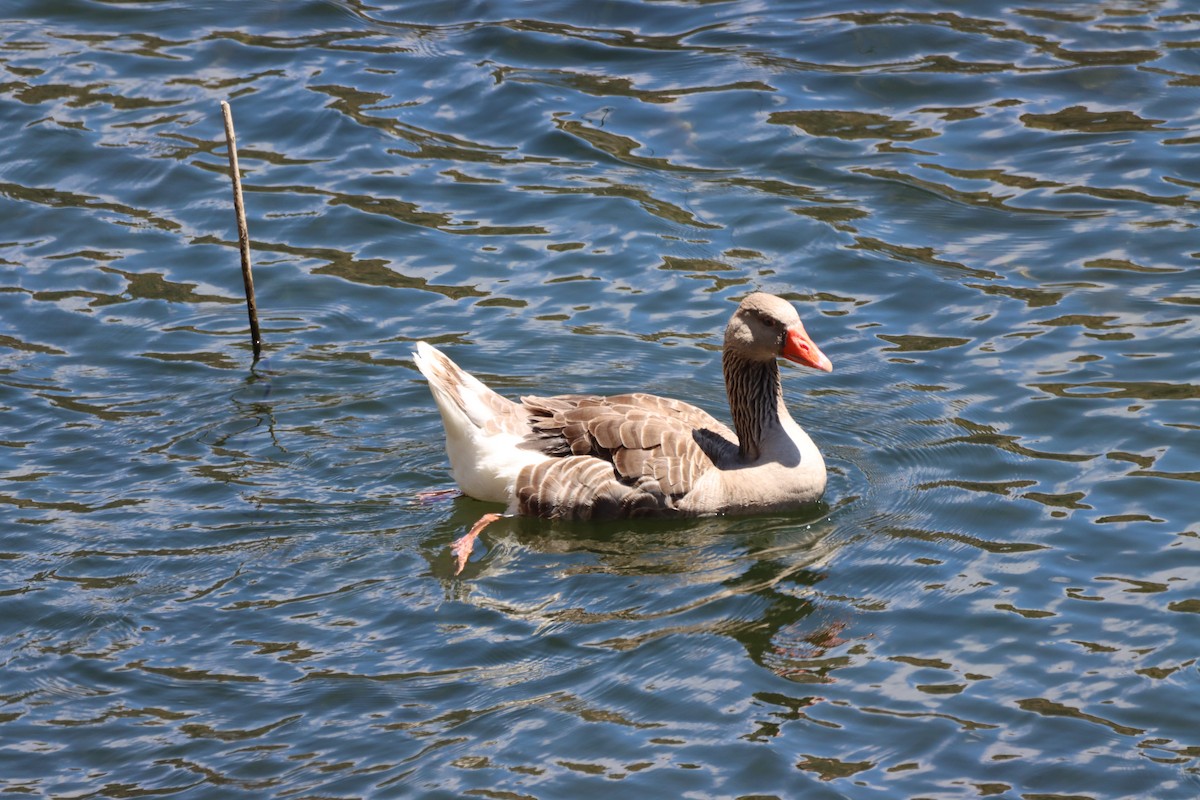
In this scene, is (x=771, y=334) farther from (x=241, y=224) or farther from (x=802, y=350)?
(x=241, y=224)

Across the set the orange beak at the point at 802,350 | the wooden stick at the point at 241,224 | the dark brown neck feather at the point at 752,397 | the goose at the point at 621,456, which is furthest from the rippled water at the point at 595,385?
the orange beak at the point at 802,350

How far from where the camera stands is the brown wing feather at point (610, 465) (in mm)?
9391

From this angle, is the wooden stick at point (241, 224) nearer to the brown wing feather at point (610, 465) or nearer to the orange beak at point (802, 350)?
the brown wing feather at point (610, 465)

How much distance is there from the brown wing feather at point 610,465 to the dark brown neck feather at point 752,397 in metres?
0.37

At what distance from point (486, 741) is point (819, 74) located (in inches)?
394

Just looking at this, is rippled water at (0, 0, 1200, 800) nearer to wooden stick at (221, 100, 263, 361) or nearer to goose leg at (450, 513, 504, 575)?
goose leg at (450, 513, 504, 575)

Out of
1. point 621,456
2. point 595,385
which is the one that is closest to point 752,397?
point 621,456

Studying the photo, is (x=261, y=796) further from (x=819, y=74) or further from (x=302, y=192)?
(x=819, y=74)

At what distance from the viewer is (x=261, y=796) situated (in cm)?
676

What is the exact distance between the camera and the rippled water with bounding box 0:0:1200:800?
7.26 m

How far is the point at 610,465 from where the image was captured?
374 inches

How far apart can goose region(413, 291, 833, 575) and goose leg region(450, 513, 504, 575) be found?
2cm

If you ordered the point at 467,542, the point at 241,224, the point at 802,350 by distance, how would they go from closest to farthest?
the point at 467,542, the point at 802,350, the point at 241,224

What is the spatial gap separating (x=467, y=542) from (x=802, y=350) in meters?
2.40
